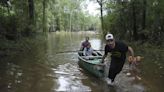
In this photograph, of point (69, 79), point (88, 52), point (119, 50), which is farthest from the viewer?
point (88, 52)

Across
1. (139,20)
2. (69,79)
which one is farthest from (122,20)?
(69,79)

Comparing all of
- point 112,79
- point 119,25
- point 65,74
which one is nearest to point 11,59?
point 65,74

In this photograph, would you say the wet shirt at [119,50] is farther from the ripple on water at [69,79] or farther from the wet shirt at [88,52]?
the wet shirt at [88,52]

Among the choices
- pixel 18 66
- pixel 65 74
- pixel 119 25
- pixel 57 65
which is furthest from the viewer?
pixel 119 25

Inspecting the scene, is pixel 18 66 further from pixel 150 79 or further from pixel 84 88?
pixel 150 79

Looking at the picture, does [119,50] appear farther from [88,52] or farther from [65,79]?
[88,52]

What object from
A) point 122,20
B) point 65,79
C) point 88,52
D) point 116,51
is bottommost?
point 65,79

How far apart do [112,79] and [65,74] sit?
Result: 3280 millimetres

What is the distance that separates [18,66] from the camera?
50.7 feet

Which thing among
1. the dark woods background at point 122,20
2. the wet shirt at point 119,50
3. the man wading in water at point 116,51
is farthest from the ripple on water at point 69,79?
the dark woods background at point 122,20

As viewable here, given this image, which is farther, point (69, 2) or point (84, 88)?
point (69, 2)

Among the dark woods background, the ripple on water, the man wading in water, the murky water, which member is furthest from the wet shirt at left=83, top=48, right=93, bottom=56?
the man wading in water

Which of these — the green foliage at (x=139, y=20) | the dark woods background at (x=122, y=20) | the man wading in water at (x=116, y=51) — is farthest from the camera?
the green foliage at (x=139, y=20)

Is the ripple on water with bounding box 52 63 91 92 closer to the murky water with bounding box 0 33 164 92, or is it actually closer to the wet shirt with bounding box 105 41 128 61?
the murky water with bounding box 0 33 164 92
